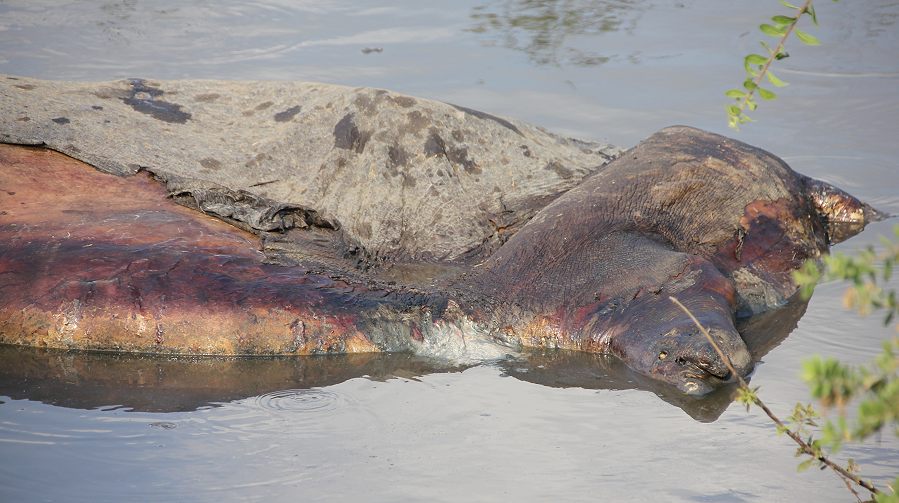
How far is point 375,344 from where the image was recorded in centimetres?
427

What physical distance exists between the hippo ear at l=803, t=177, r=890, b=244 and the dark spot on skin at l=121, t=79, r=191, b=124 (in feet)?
9.88

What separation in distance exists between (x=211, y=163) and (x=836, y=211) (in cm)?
297

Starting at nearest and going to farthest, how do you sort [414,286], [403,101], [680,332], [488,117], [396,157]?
A: 1. [680,332]
2. [414,286]
3. [396,157]
4. [403,101]
5. [488,117]

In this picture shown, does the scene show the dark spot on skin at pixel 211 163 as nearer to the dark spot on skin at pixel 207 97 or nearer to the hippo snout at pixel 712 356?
the dark spot on skin at pixel 207 97

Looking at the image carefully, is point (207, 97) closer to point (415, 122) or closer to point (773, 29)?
point (415, 122)

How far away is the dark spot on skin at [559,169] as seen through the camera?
5434 millimetres

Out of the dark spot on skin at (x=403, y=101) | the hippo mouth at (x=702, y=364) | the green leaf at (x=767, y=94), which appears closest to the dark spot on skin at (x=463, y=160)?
the dark spot on skin at (x=403, y=101)

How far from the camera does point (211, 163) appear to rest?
16.9 feet

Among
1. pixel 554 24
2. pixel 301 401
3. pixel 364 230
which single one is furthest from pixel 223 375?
pixel 554 24

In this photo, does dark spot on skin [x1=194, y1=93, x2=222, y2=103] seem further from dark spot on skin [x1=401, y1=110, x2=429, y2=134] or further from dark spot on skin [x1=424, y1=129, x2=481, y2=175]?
dark spot on skin [x1=424, y1=129, x2=481, y2=175]

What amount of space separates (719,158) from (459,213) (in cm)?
116

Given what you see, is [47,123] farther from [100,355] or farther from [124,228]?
[100,355]

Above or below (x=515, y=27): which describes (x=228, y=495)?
below

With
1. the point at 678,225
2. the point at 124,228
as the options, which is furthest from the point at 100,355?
the point at 678,225
